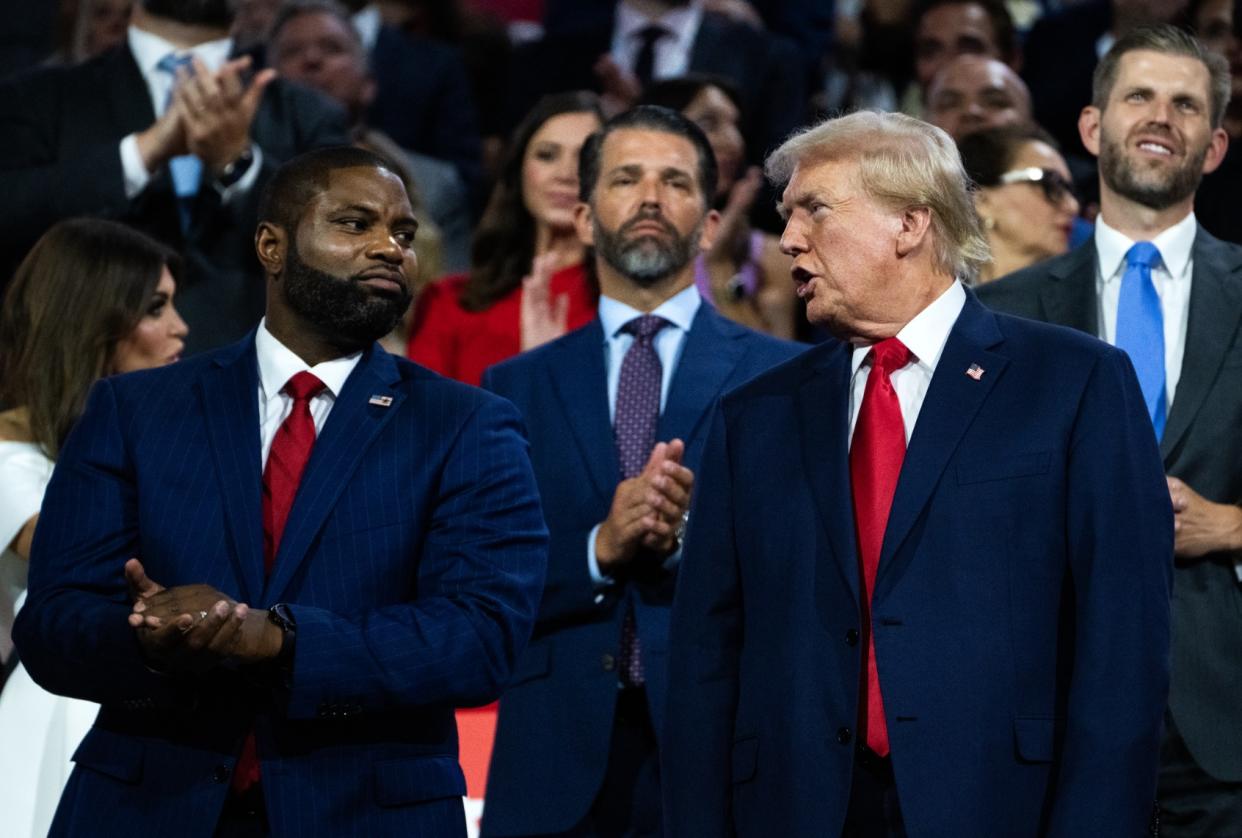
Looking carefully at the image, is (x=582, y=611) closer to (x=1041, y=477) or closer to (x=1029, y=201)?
(x=1041, y=477)

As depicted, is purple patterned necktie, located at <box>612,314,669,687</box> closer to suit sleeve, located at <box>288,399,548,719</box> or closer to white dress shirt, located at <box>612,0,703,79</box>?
suit sleeve, located at <box>288,399,548,719</box>

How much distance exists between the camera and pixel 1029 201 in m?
5.84

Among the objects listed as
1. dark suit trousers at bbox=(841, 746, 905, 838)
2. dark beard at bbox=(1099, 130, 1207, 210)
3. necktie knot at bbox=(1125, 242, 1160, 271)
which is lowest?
dark suit trousers at bbox=(841, 746, 905, 838)

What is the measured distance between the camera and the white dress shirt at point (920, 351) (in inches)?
136

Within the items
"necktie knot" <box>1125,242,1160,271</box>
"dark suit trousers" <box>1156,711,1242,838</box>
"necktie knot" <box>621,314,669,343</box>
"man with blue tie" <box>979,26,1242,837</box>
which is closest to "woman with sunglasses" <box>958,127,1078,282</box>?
"man with blue tie" <box>979,26,1242,837</box>

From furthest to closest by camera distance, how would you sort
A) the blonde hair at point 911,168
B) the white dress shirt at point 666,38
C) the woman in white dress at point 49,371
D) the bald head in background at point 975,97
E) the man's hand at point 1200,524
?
the white dress shirt at point 666,38 < the bald head in background at point 975,97 < the woman in white dress at point 49,371 < the man's hand at point 1200,524 < the blonde hair at point 911,168

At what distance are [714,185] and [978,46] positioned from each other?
355 centimetres

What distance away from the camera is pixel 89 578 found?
348 centimetres

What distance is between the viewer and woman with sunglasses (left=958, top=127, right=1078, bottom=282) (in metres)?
5.84

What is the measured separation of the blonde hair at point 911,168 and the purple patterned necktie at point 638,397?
1.20m

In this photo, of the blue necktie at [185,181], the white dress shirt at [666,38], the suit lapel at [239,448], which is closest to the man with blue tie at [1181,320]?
the suit lapel at [239,448]

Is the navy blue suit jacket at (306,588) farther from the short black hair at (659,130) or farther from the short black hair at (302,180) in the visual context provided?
the short black hair at (659,130)

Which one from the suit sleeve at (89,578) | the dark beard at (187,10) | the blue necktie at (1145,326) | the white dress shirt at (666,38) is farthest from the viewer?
the white dress shirt at (666,38)

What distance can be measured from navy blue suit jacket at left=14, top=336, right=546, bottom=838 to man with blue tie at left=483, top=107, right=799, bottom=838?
78 cm
